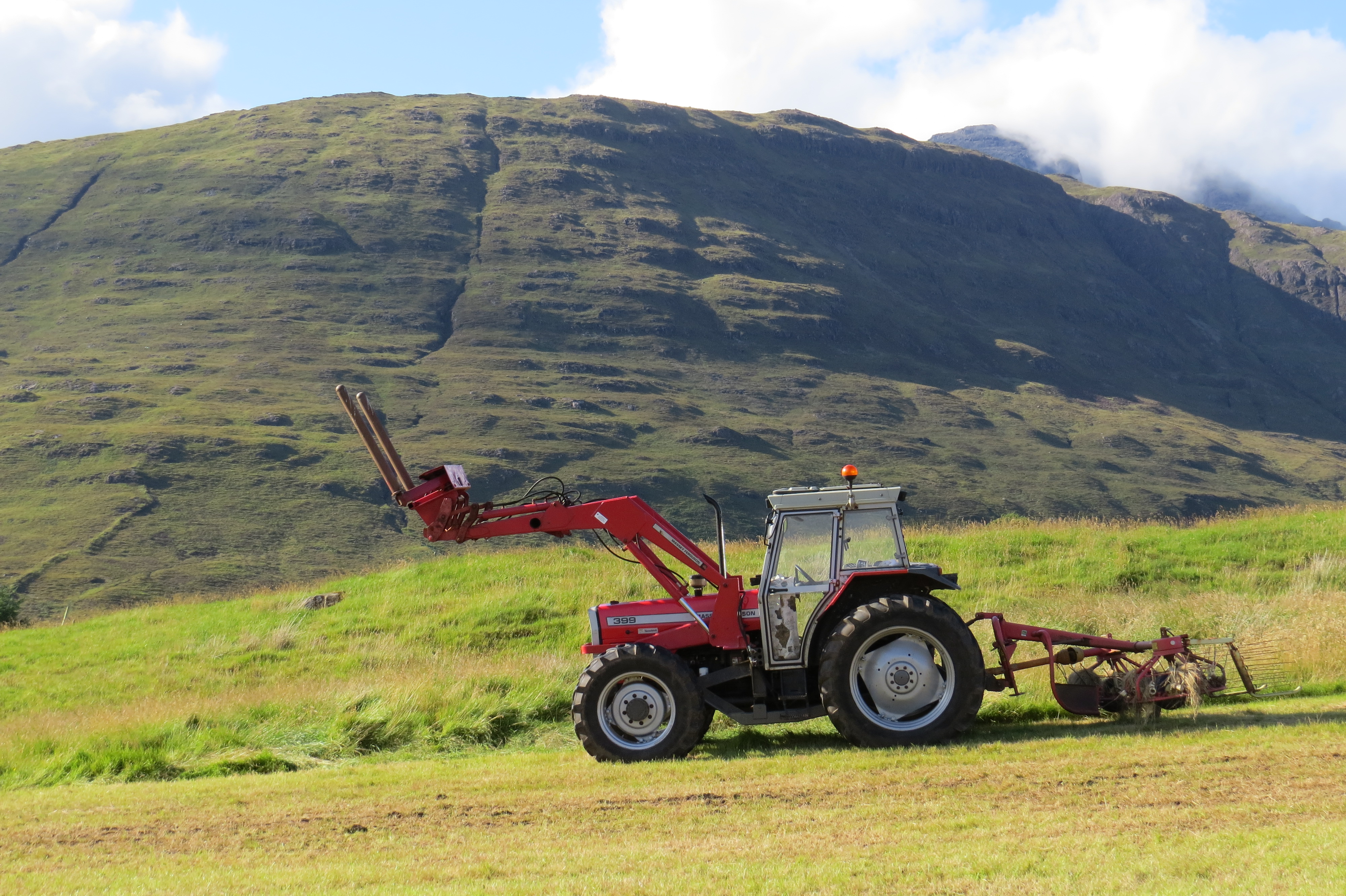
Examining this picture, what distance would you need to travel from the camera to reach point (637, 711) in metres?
11.4

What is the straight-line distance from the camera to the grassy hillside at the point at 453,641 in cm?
1332

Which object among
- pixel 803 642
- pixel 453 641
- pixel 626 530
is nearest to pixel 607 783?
pixel 803 642

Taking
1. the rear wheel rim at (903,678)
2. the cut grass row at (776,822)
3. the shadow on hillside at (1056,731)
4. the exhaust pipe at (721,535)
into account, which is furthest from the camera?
the exhaust pipe at (721,535)

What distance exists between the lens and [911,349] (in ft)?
606

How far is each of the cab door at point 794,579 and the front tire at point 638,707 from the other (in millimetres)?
929

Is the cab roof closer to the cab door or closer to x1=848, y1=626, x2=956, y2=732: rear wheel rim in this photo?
the cab door

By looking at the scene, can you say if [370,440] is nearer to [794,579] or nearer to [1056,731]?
[794,579]

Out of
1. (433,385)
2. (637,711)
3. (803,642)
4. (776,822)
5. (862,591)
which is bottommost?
(776,822)

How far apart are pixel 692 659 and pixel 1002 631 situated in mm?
3187

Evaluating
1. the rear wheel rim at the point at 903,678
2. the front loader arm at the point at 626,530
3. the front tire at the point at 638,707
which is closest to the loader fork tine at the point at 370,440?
the front loader arm at the point at 626,530

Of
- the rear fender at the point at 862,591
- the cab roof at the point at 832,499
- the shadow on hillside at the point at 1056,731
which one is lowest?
the shadow on hillside at the point at 1056,731

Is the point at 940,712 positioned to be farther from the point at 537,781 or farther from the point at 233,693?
the point at 233,693

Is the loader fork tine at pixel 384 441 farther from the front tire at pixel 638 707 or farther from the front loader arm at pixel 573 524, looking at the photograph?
the front tire at pixel 638 707

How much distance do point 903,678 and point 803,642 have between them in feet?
3.35
